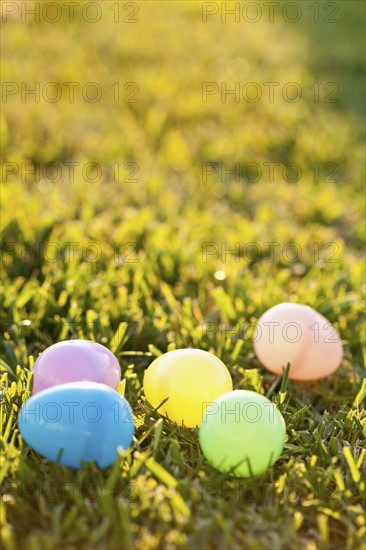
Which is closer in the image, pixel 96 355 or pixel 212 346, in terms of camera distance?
pixel 96 355

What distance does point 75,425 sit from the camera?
1.58m

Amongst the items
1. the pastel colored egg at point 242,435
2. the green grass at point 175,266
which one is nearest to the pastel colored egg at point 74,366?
the green grass at point 175,266

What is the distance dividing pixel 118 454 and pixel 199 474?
0.20 m

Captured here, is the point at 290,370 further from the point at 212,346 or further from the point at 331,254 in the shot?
the point at 331,254

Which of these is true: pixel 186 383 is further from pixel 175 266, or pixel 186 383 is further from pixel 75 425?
pixel 175 266

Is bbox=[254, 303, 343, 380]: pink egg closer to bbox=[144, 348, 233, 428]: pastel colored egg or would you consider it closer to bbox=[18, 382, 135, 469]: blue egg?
bbox=[144, 348, 233, 428]: pastel colored egg

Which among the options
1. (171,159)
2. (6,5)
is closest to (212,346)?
(171,159)

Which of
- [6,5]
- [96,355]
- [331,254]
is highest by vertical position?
[6,5]

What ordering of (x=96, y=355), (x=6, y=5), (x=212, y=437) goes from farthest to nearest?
(x=6, y=5) → (x=96, y=355) → (x=212, y=437)

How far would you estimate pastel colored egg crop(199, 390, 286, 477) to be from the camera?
5.38 ft

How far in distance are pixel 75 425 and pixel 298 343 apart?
0.79m

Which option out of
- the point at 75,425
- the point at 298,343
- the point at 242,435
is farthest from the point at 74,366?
the point at 298,343

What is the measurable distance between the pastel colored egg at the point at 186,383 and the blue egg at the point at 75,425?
0.71 ft

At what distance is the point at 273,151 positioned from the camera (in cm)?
395
